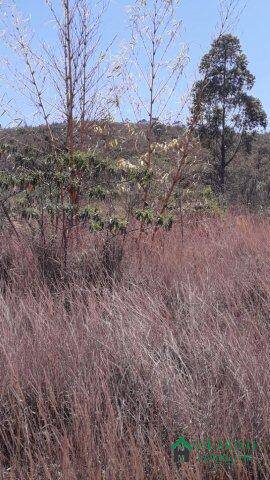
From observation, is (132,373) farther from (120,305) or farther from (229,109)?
(229,109)

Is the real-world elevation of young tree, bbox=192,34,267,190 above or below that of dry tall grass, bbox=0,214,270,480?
above

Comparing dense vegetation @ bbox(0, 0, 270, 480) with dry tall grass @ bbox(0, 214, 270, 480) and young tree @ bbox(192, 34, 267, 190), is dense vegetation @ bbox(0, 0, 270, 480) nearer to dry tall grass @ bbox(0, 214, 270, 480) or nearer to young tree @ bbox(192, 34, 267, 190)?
dry tall grass @ bbox(0, 214, 270, 480)

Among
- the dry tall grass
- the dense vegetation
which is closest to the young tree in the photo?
the dense vegetation

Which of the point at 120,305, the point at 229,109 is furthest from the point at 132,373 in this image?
the point at 229,109

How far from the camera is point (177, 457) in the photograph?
2523mm

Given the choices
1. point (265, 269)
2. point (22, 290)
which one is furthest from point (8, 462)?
point (265, 269)

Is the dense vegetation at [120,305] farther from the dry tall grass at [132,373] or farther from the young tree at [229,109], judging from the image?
→ the young tree at [229,109]

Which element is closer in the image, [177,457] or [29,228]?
[177,457]

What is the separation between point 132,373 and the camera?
3125mm

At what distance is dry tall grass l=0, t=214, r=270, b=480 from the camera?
2562 mm

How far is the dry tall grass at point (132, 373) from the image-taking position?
256 centimetres

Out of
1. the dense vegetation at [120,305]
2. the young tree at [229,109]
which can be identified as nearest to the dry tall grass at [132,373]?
the dense vegetation at [120,305]

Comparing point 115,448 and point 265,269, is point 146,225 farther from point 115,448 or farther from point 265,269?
point 115,448

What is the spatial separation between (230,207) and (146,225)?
161 inches
